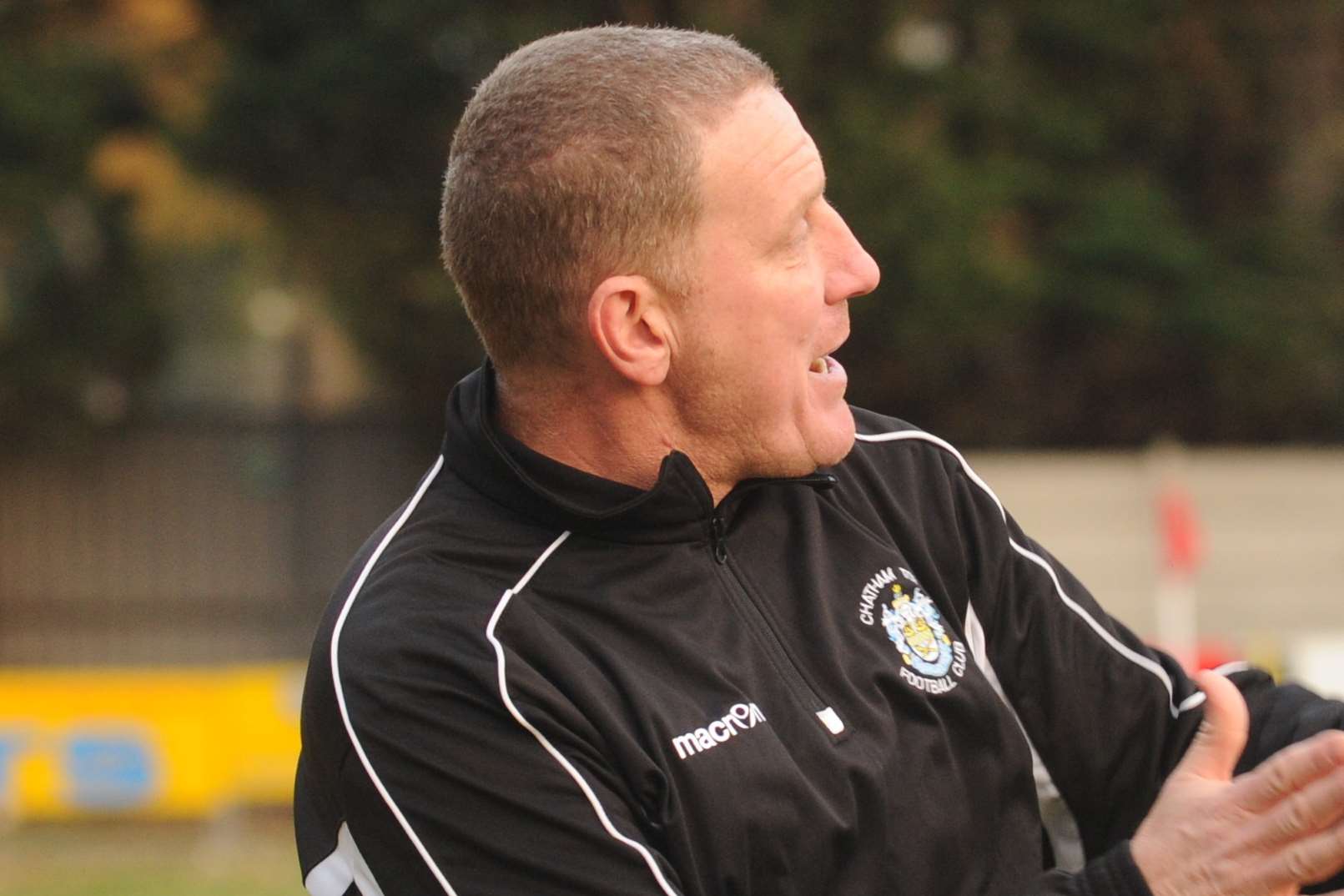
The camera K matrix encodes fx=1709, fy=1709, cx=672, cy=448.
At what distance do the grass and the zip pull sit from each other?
635cm

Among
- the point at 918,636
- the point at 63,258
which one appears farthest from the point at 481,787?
the point at 63,258

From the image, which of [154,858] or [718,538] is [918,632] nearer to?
[718,538]

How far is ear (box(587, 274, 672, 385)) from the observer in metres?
2.15

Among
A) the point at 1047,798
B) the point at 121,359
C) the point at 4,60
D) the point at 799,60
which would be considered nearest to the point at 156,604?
the point at 121,359

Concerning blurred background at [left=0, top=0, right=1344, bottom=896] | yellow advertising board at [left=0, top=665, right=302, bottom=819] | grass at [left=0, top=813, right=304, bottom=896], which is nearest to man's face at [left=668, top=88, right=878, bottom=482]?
grass at [left=0, top=813, right=304, bottom=896]

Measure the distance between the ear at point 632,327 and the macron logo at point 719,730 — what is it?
44cm

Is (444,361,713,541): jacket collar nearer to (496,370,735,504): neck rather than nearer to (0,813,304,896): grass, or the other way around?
(496,370,735,504): neck

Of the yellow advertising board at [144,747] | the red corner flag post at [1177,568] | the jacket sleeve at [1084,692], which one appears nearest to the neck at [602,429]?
the jacket sleeve at [1084,692]

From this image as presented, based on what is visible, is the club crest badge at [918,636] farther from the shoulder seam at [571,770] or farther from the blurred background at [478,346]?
the blurred background at [478,346]

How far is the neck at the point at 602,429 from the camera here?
7.37ft

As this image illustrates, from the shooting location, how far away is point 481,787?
1983mm

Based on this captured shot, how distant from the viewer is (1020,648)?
2.40 meters

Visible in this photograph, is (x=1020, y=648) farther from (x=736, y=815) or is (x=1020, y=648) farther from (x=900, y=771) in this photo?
(x=736, y=815)

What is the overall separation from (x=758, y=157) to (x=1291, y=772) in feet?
3.19
